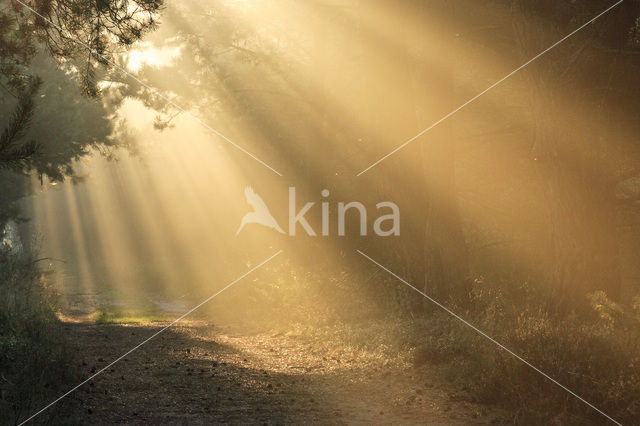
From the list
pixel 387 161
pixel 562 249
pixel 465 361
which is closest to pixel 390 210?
pixel 387 161

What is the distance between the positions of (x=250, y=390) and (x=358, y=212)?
1289 cm

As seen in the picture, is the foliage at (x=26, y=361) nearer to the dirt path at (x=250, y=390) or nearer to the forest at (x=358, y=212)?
the forest at (x=358, y=212)

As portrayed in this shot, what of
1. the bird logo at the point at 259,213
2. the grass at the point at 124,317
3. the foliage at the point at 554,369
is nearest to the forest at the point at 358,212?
the foliage at the point at 554,369

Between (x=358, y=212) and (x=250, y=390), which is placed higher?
(x=358, y=212)

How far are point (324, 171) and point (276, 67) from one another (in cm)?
454

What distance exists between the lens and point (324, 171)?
891 inches

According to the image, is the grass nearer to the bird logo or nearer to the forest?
the forest

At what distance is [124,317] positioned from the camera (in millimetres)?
22391

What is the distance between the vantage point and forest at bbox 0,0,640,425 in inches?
316

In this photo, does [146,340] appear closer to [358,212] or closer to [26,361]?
[26,361]

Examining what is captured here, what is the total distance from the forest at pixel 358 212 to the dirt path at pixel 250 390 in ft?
0.18

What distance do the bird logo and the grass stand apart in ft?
19.3

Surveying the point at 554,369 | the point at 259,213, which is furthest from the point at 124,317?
the point at 554,369

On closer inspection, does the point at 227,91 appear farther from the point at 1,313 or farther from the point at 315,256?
the point at 1,313
